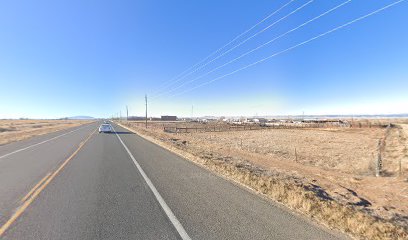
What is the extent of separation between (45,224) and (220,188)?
193 inches

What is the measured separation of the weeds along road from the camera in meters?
5.74

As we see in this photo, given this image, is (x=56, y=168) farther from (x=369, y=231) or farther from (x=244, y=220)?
(x=369, y=231)

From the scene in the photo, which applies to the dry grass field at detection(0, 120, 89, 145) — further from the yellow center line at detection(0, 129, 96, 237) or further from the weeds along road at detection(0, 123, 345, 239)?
the weeds along road at detection(0, 123, 345, 239)

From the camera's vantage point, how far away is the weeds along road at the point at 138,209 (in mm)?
5742

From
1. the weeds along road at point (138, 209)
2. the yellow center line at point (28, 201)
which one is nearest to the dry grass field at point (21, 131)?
the yellow center line at point (28, 201)

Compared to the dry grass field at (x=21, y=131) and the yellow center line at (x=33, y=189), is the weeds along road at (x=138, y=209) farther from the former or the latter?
the dry grass field at (x=21, y=131)

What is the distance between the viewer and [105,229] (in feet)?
19.3

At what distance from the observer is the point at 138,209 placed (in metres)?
7.26

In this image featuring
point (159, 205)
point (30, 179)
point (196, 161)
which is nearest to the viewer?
point (159, 205)

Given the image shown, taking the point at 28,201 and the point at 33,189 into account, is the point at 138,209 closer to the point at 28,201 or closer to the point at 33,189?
the point at 28,201

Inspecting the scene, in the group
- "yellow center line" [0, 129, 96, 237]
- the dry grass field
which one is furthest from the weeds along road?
the dry grass field

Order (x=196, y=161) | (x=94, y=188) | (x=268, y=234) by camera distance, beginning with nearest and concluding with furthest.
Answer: (x=268, y=234) → (x=94, y=188) → (x=196, y=161)

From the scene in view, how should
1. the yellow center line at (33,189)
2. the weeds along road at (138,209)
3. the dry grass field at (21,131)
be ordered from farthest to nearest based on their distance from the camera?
the dry grass field at (21,131), the yellow center line at (33,189), the weeds along road at (138,209)

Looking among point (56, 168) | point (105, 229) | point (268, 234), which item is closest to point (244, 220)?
point (268, 234)
